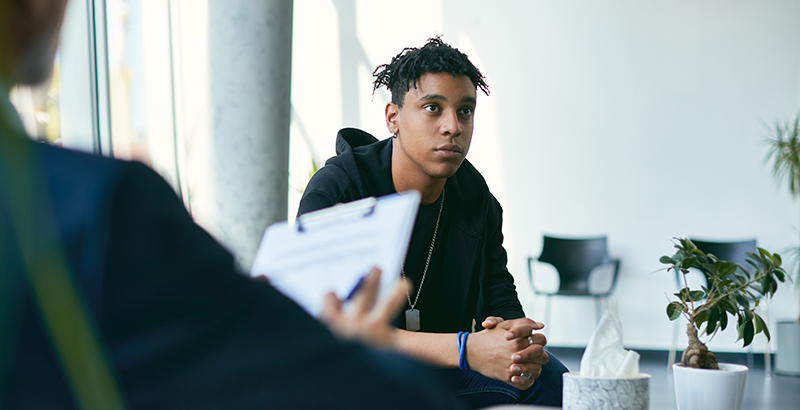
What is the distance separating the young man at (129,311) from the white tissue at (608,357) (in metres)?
0.82

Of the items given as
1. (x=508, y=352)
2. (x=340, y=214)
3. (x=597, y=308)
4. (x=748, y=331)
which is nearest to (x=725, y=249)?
(x=597, y=308)

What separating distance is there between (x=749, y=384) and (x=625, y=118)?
7.71 ft

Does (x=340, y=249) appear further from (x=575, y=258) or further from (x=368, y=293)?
(x=575, y=258)

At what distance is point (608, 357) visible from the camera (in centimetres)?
112

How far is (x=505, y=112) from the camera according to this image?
5.63m

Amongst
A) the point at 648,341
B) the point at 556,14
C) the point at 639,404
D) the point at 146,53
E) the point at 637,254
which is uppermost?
the point at 556,14

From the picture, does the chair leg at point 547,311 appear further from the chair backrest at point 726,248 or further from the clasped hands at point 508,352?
the clasped hands at point 508,352

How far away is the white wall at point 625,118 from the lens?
5.15 m

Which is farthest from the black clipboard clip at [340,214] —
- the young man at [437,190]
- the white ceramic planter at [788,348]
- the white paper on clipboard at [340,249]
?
the white ceramic planter at [788,348]

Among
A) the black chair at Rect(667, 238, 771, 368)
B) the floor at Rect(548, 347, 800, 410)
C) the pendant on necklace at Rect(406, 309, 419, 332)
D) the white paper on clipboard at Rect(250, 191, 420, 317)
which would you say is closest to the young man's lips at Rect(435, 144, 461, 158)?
the pendant on necklace at Rect(406, 309, 419, 332)

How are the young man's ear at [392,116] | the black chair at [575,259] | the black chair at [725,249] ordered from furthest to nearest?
the black chair at [575,259], the black chair at [725,249], the young man's ear at [392,116]

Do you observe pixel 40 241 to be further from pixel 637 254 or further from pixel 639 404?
pixel 637 254

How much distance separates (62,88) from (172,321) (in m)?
2.19

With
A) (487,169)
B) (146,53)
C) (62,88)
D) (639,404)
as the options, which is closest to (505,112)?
(487,169)
